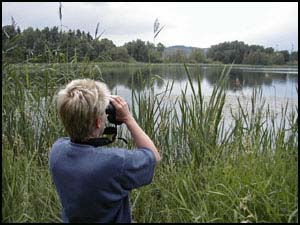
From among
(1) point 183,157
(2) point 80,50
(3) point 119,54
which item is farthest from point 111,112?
(3) point 119,54

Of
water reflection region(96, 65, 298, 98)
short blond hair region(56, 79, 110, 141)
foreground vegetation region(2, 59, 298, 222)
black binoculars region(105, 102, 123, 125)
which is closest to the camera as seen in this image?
short blond hair region(56, 79, 110, 141)

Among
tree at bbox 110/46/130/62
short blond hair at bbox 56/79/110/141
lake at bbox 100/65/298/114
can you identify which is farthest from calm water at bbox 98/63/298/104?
short blond hair at bbox 56/79/110/141

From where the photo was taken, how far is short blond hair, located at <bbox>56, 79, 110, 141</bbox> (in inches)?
59.8

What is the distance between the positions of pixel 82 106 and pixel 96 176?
30cm

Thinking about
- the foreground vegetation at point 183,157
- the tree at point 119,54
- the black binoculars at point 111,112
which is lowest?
the foreground vegetation at point 183,157

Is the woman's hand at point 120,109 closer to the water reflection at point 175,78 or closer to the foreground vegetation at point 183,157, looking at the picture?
the foreground vegetation at point 183,157

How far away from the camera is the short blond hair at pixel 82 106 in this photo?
1.52 metres

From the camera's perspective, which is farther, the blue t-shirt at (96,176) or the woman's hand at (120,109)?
the woman's hand at (120,109)

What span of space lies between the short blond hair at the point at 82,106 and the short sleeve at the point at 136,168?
0.68 feet

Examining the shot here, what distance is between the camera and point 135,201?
215 centimetres

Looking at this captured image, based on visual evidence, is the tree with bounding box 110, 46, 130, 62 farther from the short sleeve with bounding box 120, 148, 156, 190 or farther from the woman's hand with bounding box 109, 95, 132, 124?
the short sleeve with bounding box 120, 148, 156, 190

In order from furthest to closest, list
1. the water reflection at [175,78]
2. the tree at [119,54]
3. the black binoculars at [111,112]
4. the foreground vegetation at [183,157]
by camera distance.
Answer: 1. the tree at [119,54]
2. the water reflection at [175,78]
3. the foreground vegetation at [183,157]
4. the black binoculars at [111,112]

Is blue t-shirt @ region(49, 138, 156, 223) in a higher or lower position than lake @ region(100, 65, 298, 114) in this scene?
lower

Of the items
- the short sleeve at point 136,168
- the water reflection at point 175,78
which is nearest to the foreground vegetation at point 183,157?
the water reflection at point 175,78
